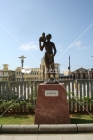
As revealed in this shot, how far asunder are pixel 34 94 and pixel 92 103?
2.25m

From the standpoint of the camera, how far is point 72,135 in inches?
145

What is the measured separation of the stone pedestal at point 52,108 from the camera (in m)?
4.51

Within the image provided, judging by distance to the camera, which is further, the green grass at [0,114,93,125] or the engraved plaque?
the green grass at [0,114,93,125]

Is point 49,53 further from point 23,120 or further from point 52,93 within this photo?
point 23,120

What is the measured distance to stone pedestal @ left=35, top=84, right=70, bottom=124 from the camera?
4.51 metres

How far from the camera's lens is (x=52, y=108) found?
4523 mm

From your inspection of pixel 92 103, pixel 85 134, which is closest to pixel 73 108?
pixel 92 103
